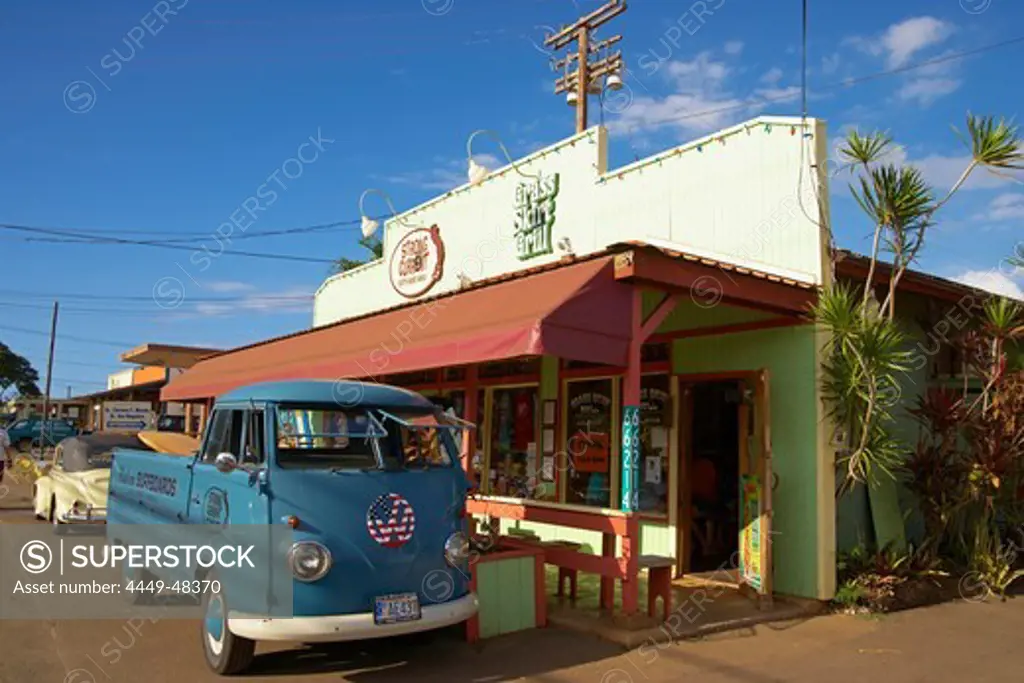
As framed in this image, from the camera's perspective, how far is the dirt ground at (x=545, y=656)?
6.01m

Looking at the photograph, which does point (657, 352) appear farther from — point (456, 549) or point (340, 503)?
point (340, 503)

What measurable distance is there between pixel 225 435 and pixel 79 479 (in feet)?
21.8

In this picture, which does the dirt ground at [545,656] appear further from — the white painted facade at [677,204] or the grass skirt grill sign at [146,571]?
the white painted facade at [677,204]

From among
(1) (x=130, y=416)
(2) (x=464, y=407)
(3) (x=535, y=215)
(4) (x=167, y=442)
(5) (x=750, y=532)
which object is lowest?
(5) (x=750, y=532)

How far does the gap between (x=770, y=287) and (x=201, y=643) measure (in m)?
6.09

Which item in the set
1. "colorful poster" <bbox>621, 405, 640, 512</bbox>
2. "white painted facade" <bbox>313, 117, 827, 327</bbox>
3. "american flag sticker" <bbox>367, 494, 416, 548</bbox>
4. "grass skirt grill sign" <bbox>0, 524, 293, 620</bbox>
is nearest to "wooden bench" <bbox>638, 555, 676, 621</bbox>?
"colorful poster" <bbox>621, 405, 640, 512</bbox>

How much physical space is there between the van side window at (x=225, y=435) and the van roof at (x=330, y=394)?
0.46 feet

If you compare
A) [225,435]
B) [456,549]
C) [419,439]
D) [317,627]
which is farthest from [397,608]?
[225,435]

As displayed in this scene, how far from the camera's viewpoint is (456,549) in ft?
20.3

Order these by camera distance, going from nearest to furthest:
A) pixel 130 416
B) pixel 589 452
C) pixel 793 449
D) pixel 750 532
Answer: pixel 750 532, pixel 793 449, pixel 589 452, pixel 130 416

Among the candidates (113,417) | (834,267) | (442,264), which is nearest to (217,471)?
(834,267)

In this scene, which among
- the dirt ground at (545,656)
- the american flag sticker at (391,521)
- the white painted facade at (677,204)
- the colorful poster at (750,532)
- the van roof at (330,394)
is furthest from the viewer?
the white painted facade at (677,204)

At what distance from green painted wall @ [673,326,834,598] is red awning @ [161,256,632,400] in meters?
2.38

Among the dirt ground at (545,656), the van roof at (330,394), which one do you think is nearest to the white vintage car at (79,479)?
the dirt ground at (545,656)
